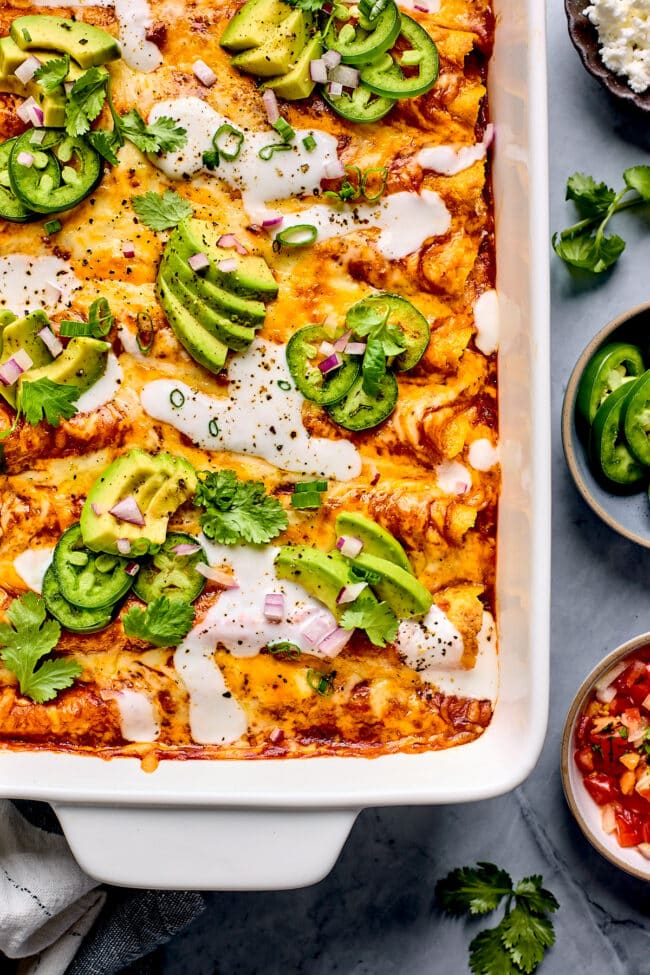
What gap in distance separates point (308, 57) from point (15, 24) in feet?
2.81

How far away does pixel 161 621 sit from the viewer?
2.89 meters

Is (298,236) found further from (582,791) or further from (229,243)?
(582,791)

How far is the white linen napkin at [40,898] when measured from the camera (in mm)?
3158

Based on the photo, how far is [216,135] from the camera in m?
2.96

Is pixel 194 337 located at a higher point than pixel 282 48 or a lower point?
lower

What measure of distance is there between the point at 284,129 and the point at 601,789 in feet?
7.70

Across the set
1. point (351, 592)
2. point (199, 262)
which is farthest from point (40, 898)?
point (199, 262)

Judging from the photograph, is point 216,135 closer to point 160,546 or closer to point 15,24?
point 15,24

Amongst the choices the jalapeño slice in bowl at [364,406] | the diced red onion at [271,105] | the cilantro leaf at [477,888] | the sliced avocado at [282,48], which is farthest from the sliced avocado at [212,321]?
the cilantro leaf at [477,888]

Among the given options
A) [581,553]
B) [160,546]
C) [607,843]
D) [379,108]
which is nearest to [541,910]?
[607,843]

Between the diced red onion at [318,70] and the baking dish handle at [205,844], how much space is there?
2123 mm

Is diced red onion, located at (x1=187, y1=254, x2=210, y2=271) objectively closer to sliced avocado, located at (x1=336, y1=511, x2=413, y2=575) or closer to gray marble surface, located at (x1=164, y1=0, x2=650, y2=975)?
sliced avocado, located at (x1=336, y1=511, x2=413, y2=575)

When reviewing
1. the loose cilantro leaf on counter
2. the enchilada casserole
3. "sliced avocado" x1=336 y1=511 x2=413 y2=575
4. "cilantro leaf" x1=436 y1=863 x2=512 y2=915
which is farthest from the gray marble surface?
the loose cilantro leaf on counter

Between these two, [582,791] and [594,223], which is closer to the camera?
[582,791]
